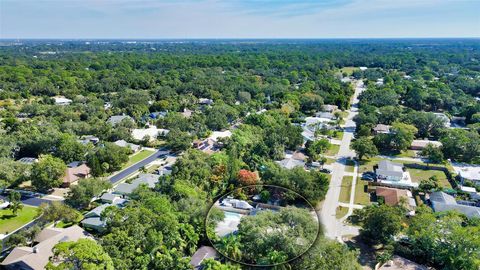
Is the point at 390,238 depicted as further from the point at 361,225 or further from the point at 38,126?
the point at 38,126

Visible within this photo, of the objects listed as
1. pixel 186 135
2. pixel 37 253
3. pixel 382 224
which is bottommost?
pixel 382 224

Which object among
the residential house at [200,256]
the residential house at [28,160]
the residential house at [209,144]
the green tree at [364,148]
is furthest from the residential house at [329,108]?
the residential house at [200,256]

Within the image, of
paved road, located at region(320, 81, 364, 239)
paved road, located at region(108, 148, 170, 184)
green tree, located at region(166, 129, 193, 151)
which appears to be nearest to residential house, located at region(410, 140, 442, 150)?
paved road, located at region(320, 81, 364, 239)

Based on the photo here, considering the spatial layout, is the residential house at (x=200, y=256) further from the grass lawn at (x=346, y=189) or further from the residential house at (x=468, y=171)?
the residential house at (x=468, y=171)

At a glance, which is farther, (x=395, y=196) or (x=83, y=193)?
(x=395, y=196)

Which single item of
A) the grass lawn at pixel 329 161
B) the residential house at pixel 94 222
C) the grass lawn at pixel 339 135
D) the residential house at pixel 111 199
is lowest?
the grass lawn at pixel 329 161

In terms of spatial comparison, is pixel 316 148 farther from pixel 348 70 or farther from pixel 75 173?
pixel 348 70

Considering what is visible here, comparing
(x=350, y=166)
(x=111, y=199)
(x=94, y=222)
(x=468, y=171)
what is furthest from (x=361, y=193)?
(x=94, y=222)
